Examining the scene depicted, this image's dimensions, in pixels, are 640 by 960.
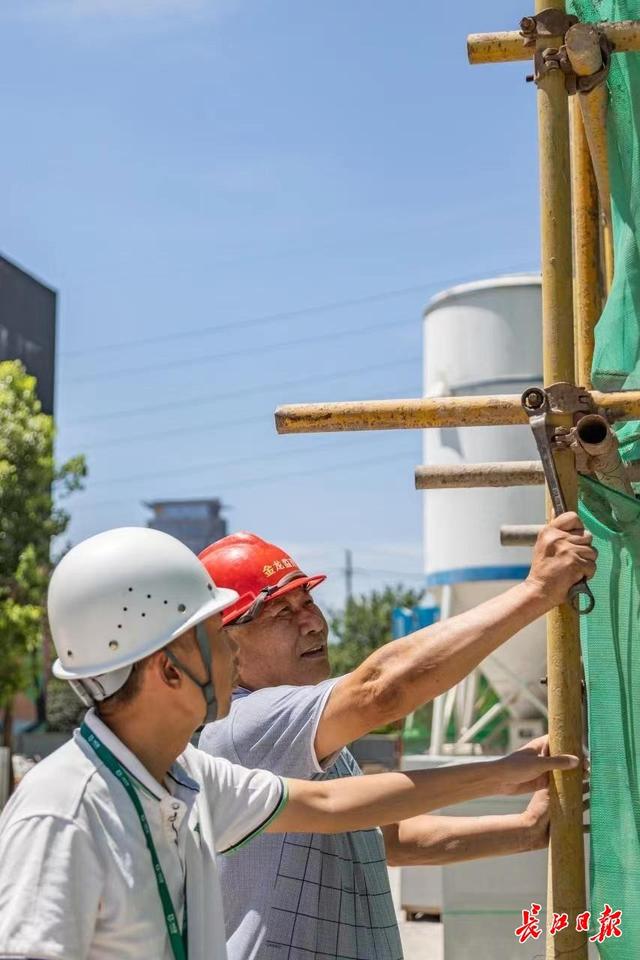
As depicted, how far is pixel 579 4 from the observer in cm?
344

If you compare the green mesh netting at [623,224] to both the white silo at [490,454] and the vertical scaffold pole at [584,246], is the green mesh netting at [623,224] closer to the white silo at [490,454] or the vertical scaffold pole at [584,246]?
the vertical scaffold pole at [584,246]

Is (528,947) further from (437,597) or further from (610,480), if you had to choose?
(437,597)

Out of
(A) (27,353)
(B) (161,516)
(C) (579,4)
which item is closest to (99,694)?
(C) (579,4)

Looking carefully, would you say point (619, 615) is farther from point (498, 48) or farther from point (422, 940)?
point (422, 940)

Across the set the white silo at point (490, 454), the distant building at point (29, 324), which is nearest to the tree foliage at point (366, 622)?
the distant building at point (29, 324)

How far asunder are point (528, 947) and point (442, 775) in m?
4.56

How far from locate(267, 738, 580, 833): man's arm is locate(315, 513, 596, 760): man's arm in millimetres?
171

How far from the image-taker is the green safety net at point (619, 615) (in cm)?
298

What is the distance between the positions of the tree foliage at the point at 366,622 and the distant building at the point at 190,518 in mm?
53559

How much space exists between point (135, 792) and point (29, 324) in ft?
110

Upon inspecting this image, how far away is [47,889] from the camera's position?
1.97m

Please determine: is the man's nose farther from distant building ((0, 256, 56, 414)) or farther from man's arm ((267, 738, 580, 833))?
distant building ((0, 256, 56, 414))

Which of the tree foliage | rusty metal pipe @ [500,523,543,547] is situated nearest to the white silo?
rusty metal pipe @ [500,523,543,547]

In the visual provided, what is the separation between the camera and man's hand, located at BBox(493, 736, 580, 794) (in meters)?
2.89
